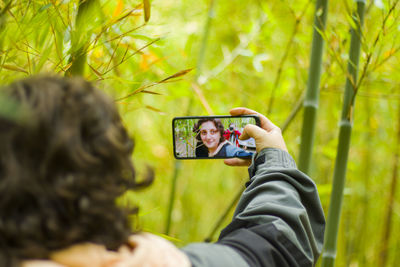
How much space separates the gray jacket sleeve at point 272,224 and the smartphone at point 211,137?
0.05m

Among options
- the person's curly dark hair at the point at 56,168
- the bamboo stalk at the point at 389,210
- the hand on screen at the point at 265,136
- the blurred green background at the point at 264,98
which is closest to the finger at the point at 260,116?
the hand on screen at the point at 265,136

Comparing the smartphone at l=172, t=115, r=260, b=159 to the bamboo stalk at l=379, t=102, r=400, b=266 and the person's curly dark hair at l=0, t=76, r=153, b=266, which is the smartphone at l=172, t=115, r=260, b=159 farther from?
the bamboo stalk at l=379, t=102, r=400, b=266

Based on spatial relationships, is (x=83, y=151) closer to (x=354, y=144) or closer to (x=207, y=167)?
(x=354, y=144)

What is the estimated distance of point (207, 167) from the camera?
2412mm

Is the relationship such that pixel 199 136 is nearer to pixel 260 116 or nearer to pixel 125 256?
pixel 260 116

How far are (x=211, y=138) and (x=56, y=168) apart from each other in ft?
1.39

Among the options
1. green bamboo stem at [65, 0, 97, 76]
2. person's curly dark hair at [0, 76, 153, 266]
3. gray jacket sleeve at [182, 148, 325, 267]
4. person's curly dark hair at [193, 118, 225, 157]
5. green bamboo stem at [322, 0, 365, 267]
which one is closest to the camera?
person's curly dark hair at [0, 76, 153, 266]

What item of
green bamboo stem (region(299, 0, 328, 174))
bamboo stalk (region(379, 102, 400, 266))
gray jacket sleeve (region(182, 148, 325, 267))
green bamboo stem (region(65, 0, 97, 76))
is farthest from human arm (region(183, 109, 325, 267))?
bamboo stalk (region(379, 102, 400, 266))

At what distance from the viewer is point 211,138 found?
0.88m

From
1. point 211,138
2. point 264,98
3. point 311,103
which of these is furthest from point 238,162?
point 264,98

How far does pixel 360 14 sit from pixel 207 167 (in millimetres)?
1509

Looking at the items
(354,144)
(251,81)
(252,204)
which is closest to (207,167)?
(251,81)

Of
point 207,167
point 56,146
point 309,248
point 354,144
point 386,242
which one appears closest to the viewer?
point 56,146

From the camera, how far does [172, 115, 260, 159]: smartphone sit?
0.87m
